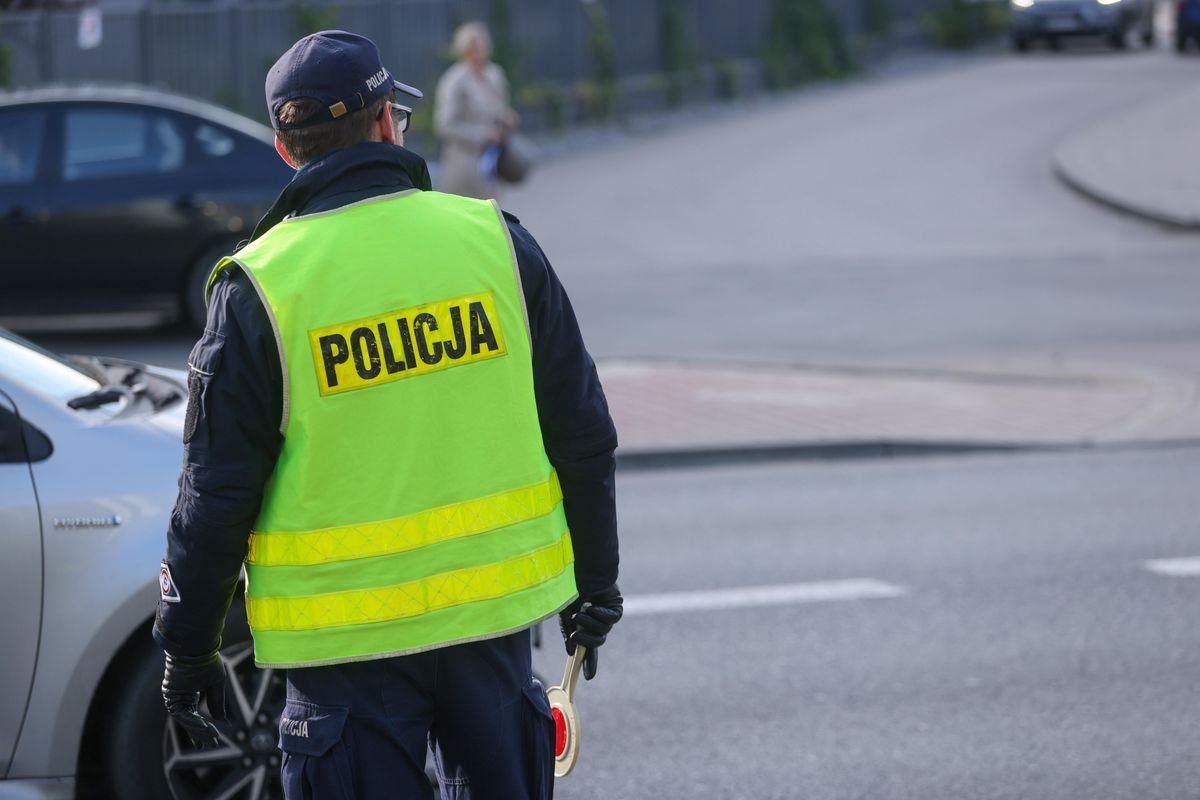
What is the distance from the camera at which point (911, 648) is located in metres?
6.24

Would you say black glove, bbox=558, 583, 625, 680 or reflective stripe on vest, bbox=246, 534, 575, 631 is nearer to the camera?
reflective stripe on vest, bbox=246, 534, 575, 631

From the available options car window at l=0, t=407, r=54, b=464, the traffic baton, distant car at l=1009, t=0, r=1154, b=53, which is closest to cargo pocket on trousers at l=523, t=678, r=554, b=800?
the traffic baton

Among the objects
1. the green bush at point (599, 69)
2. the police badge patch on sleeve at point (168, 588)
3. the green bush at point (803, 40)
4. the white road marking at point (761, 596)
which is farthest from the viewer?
the green bush at point (803, 40)

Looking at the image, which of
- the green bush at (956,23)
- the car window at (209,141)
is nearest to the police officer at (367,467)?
the car window at (209,141)

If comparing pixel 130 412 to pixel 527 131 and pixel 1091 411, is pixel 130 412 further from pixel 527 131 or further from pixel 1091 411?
pixel 527 131

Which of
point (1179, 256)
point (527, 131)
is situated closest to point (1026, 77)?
point (527, 131)

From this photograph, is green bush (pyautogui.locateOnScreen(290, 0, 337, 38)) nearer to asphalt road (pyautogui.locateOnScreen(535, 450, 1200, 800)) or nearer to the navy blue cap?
asphalt road (pyautogui.locateOnScreen(535, 450, 1200, 800))

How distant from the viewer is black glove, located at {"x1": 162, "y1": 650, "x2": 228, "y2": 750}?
9.93 ft

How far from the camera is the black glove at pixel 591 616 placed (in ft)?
10.7

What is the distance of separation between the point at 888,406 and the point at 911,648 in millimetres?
4405

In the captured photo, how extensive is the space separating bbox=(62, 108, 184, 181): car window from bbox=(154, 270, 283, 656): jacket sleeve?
9.93 metres

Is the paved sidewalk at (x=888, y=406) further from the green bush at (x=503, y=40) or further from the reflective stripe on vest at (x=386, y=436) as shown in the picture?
the green bush at (x=503, y=40)

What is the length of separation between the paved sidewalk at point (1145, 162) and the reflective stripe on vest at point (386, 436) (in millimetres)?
16110

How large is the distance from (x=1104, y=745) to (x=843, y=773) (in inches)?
32.8
